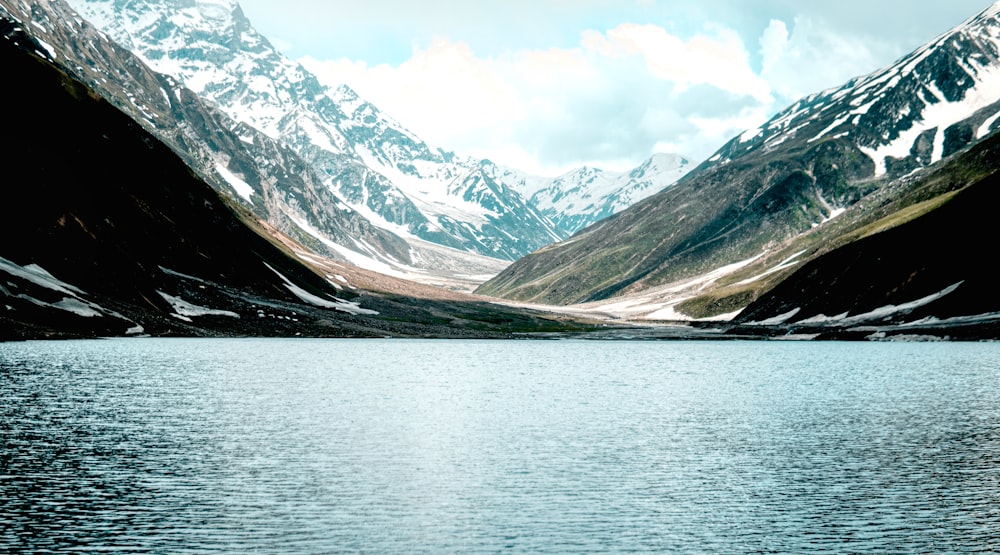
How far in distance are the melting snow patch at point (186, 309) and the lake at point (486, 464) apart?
81.3 meters

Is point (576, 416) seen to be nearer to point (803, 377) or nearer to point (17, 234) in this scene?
point (803, 377)

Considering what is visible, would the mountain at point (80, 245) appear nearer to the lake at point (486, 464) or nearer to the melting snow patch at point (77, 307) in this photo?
the melting snow patch at point (77, 307)

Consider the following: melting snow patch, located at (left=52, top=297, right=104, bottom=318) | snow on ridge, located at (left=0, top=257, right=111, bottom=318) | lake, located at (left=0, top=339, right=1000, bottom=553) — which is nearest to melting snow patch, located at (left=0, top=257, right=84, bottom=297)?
snow on ridge, located at (left=0, top=257, right=111, bottom=318)

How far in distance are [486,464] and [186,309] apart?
486 feet

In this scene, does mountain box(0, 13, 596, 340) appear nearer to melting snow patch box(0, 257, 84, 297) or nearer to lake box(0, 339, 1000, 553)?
melting snow patch box(0, 257, 84, 297)

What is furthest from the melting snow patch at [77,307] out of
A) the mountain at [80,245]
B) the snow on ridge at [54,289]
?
the mountain at [80,245]

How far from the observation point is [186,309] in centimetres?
17900

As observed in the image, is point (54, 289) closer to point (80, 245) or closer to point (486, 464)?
point (80, 245)

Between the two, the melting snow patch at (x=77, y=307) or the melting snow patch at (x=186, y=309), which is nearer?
the melting snow patch at (x=77, y=307)

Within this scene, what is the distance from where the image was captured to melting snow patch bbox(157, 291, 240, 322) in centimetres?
17575

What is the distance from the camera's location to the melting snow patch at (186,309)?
17575 cm

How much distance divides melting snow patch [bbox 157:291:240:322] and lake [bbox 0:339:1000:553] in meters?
81.3

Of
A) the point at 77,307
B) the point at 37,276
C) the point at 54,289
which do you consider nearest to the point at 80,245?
the point at 37,276

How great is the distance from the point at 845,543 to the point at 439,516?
1671cm
